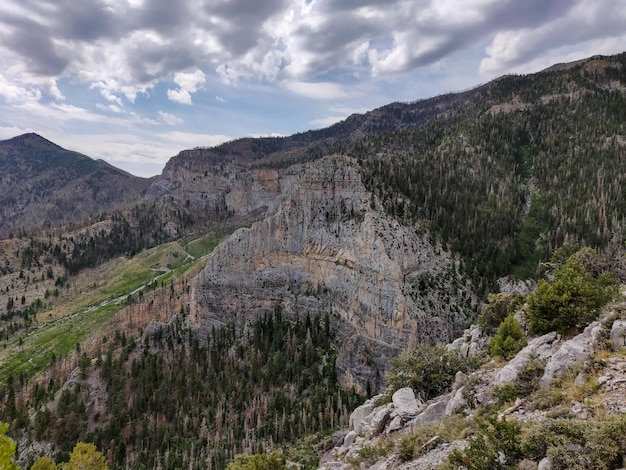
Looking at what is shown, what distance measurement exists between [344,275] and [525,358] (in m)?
73.5

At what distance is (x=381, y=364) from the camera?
3393 inches

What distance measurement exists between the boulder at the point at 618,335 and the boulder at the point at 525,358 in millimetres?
4875

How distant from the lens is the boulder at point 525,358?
81.0ft

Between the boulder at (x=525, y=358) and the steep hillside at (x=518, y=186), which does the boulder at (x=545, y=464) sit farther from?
the steep hillside at (x=518, y=186)

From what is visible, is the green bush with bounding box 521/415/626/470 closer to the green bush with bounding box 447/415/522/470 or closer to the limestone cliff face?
the green bush with bounding box 447/415/522/470

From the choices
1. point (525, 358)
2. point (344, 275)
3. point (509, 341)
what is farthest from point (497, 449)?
point (344, 275)

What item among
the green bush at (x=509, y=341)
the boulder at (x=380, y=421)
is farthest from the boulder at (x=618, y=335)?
the boulder at (x=380, y=421)

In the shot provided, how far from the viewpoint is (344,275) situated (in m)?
99.1

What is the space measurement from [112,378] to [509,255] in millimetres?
114368

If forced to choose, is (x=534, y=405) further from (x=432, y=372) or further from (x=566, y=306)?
(x=432, y=372)

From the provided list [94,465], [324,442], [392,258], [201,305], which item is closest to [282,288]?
[201,305]

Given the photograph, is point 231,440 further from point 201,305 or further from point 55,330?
point 55,330

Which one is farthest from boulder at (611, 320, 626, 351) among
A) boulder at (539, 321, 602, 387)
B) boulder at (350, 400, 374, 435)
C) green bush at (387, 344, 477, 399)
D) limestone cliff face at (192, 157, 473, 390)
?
limestone cliff face at (192, 157, 473, 390)

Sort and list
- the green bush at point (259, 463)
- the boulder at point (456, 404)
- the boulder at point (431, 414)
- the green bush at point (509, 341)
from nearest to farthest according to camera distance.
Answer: the boulder at point (456, 404) < the boulder at point (431, 414) < the green bush at point (509, 341) < the green bush at point (259, 463)
